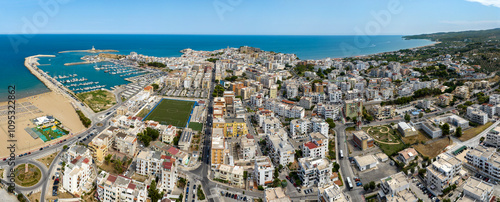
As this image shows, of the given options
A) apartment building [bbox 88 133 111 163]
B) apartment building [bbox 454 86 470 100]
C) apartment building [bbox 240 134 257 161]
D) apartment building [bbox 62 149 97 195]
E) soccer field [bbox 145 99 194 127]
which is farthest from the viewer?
apartment building [bbox 454 86 470 100]

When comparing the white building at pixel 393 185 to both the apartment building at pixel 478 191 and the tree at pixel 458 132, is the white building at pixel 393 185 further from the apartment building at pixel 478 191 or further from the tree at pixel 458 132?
the tree at pixel 458 132

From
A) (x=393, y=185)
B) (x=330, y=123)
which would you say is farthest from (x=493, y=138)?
(x=330, y=123)

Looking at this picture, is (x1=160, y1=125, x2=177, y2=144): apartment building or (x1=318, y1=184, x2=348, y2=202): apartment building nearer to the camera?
(x1=318, y1=184, x2=348, y2=202): apartment building

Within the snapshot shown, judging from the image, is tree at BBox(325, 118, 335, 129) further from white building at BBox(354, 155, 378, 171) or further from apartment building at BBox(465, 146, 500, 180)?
apartment building at BBox(465, 146, 500, 180)

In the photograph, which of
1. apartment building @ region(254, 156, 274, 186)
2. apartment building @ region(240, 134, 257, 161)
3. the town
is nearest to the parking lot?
the town

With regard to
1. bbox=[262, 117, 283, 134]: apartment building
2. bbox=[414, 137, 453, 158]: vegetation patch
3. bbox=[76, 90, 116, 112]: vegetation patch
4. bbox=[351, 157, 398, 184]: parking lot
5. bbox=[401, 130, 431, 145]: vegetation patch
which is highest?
bbox=[76, 90, 116, 112]: vegetation patch

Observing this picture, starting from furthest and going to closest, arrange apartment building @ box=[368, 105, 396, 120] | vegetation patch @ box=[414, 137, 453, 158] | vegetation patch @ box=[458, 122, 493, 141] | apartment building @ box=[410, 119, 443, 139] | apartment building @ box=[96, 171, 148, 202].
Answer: apartment building @ box=[368, 105, 396, 120]
apartment building @ box=[410, 119, 443, 139]
vegetation patch @ box=[458, 122, 493, 141]
vegetation patch @ box=[414, 137, 453, 158]
apartment building @ box=[96, 171, 148, 202]

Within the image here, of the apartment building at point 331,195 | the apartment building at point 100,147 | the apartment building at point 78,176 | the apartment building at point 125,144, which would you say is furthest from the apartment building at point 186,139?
the apartment building at point 331,195
